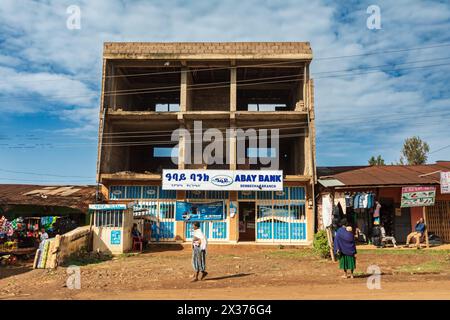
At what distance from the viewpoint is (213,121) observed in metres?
22.1

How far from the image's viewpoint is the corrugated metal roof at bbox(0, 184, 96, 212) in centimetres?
2127

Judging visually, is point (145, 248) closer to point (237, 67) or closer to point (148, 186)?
point (148, 186)

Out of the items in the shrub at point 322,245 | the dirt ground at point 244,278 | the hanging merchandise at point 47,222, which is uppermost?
the hanging merchandise at point 47,222

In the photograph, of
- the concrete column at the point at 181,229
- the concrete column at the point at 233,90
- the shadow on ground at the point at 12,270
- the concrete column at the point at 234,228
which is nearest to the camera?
the shadow on ground at the point at 12,270

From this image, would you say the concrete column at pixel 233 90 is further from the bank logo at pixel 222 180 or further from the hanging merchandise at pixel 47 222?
the hanging merchandise at pixel 47 222

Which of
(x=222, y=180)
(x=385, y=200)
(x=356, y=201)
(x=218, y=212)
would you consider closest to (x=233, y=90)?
(x=222, y=180)

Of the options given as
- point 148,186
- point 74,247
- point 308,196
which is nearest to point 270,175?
point 308,196

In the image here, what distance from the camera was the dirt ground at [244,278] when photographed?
8.95 m

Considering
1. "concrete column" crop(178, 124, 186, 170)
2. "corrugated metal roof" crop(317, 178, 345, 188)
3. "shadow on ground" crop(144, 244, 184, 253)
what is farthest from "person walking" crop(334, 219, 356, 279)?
"concrete column" crop(178, 124, 186, 170)

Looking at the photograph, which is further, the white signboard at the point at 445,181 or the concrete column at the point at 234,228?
the concrete column at the point at 234,228

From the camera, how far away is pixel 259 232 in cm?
2052

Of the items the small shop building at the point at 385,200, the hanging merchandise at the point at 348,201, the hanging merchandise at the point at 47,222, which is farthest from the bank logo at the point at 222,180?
the hanging merchandise at the point at 47,222

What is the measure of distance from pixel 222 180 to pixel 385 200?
30.2 feet
